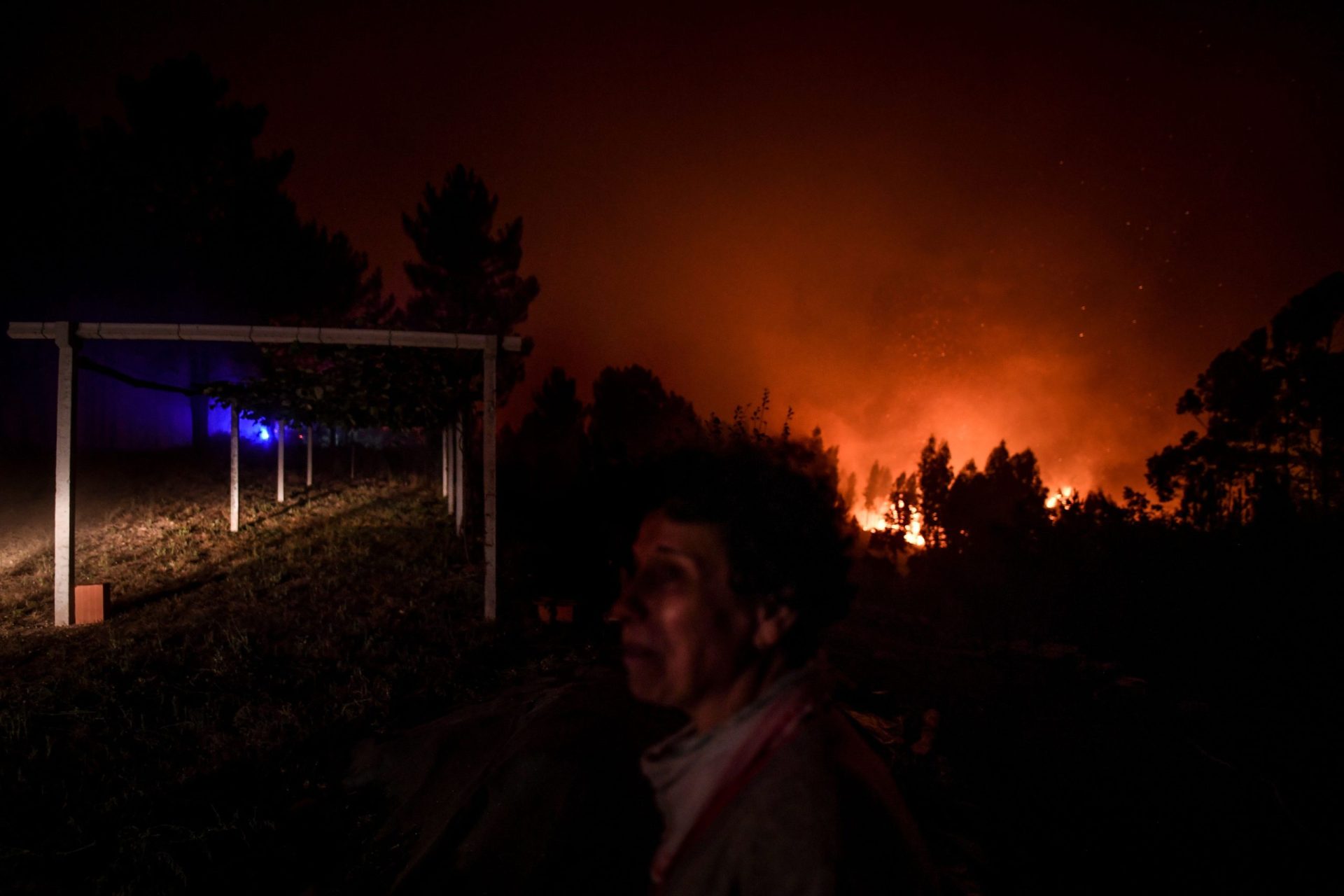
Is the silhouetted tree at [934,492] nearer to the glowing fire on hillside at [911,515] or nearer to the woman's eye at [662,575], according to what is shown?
the glowing fire on hillside at [911,515]

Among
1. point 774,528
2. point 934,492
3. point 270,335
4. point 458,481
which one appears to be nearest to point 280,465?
point 458,481

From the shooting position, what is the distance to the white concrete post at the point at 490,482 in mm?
8125

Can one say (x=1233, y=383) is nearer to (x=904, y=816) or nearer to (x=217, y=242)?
(x=904, y=816)

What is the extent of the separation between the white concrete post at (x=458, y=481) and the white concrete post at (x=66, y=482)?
16.9ft

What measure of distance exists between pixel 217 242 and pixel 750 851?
25.5m

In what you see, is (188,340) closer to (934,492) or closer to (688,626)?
(688,626)

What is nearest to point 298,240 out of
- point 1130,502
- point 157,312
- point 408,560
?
point 157,312

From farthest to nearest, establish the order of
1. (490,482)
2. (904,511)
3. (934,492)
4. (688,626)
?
(934,492) < (904,511) < (490,482) < (688,626)

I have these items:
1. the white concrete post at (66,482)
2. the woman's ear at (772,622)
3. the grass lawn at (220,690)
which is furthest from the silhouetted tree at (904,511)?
the woman's ear at (772,622)

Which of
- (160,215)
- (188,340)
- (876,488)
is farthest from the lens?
(876,488)

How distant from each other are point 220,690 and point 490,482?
3.36 meters

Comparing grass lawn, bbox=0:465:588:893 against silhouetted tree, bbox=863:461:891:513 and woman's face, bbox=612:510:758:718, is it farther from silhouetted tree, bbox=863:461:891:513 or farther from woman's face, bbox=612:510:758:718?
silhouetted tree, bbox=863:461:891:513

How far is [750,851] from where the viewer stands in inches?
50.6

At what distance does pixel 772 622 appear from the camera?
5.43 feet
